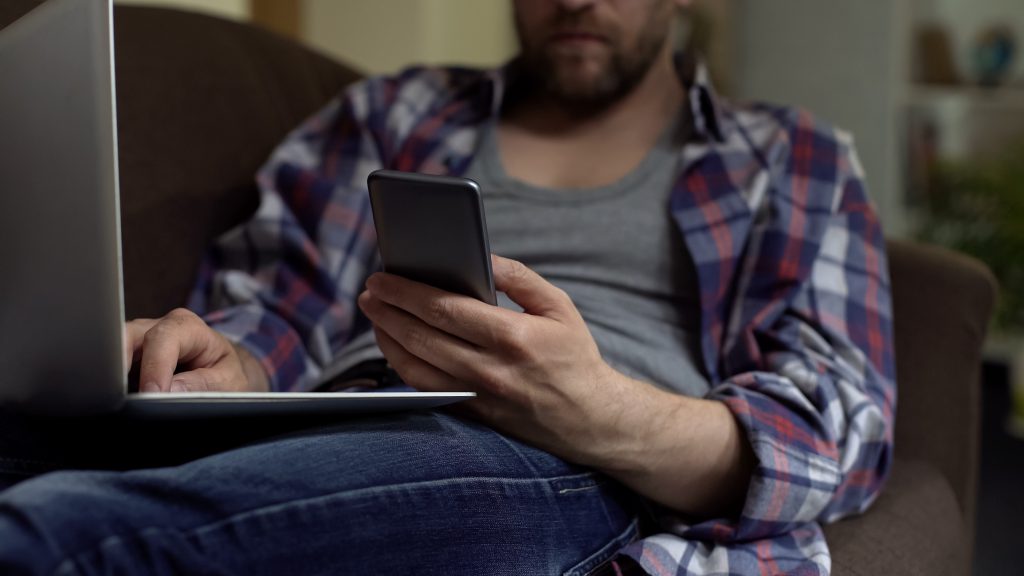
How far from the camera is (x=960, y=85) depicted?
2.84 metres

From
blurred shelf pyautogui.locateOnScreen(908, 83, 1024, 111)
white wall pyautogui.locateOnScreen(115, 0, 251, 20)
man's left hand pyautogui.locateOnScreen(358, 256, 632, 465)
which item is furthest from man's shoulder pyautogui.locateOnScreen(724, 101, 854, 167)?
blurred shelf pyautogui.locateOnScreen(908, 83, 1024, 111)

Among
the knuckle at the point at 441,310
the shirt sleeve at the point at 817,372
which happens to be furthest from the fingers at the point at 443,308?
the shirt sleeve at the point at 817,372

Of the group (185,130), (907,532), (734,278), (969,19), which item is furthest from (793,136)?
(969,19)

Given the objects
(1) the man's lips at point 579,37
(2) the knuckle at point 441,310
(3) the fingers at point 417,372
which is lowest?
(3) the fingers at point 417,372

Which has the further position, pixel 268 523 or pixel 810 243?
pixel 810 243

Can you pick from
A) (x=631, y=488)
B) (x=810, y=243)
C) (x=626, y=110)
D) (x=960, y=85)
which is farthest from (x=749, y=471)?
(x=960, y=85)

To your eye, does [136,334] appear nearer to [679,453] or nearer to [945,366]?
[679,453]

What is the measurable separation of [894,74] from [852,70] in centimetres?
11

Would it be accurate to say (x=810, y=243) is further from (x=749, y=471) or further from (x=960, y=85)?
(x=960, y=85)

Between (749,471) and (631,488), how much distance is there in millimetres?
105

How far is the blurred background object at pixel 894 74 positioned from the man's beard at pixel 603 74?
3.66ft

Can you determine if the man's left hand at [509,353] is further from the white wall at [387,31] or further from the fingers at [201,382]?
the white wall at [387,31]

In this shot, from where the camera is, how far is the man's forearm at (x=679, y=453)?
75cm

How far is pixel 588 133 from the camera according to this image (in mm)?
1147
